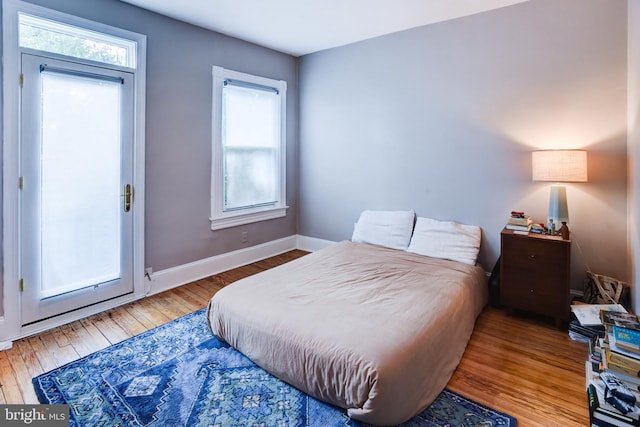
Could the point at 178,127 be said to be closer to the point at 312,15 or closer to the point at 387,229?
the point at 312,15

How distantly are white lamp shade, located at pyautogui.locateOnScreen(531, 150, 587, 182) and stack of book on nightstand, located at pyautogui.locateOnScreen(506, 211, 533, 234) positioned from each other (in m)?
0.35

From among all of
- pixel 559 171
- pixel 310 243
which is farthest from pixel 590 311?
pixel 310 243

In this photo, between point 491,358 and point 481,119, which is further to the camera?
point 481,119

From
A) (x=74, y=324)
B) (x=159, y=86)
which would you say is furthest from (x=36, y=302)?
(x=159, y=86)

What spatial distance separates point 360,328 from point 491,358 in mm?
1056

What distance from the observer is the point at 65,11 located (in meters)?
2.63

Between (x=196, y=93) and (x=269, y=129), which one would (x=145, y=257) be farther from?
(x=269, y=129)

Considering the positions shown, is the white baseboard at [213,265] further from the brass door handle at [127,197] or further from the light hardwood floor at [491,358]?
the brass door handle at [127,197]

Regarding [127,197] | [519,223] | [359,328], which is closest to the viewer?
[359,328]

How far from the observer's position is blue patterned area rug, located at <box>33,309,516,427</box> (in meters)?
1.74

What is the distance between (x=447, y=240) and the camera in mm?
3293

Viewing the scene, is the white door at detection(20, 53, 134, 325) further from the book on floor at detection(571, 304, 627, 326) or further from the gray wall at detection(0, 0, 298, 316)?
the book on floor at detection(571, 304, 627, 326)

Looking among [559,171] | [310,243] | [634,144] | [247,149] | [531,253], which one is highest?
[247,149]

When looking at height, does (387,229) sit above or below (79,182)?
below
